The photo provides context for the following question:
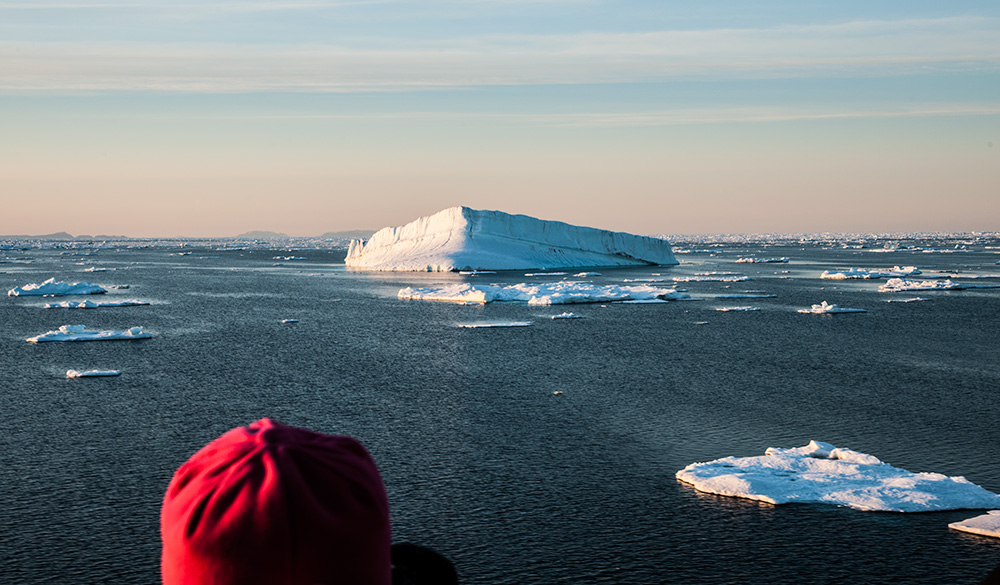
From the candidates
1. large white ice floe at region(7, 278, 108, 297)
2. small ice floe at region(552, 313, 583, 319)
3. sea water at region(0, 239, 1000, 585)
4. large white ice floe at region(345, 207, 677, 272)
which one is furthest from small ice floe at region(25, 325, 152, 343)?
large white ice floe at region(345, 207, 677, 272)

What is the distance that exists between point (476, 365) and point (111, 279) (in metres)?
43.4

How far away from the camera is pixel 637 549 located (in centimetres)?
873

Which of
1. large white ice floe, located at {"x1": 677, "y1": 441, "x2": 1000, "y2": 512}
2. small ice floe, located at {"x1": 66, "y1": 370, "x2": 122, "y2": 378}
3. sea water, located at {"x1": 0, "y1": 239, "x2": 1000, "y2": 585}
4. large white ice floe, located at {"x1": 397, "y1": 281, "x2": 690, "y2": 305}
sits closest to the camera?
sea water, located at {"x1": 0, "y1": 239, "x2": 1000, "y2": 585}

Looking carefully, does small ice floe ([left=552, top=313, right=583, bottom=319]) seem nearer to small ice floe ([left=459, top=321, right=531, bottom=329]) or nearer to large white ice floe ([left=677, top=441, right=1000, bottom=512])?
small ice floe ([left=459, top=321, right=531, bottom=329])

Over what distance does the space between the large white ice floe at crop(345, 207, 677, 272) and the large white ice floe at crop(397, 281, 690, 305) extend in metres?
19.0

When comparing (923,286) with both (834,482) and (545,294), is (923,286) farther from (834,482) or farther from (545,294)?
(834,482)

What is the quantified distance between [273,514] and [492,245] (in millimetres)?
60769

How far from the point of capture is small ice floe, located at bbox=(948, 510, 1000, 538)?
8906 millimetres

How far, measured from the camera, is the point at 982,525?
8.99 m

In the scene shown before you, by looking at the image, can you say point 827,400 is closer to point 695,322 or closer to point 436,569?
point 695,322

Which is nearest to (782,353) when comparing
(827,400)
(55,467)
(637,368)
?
(637,368)

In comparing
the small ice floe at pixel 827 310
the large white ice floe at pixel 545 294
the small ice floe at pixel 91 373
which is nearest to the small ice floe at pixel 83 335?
the small ice floe at pixel 91 373

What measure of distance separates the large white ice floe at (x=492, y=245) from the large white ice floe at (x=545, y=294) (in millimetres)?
18994

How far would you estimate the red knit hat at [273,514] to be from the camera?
3.46 ft
